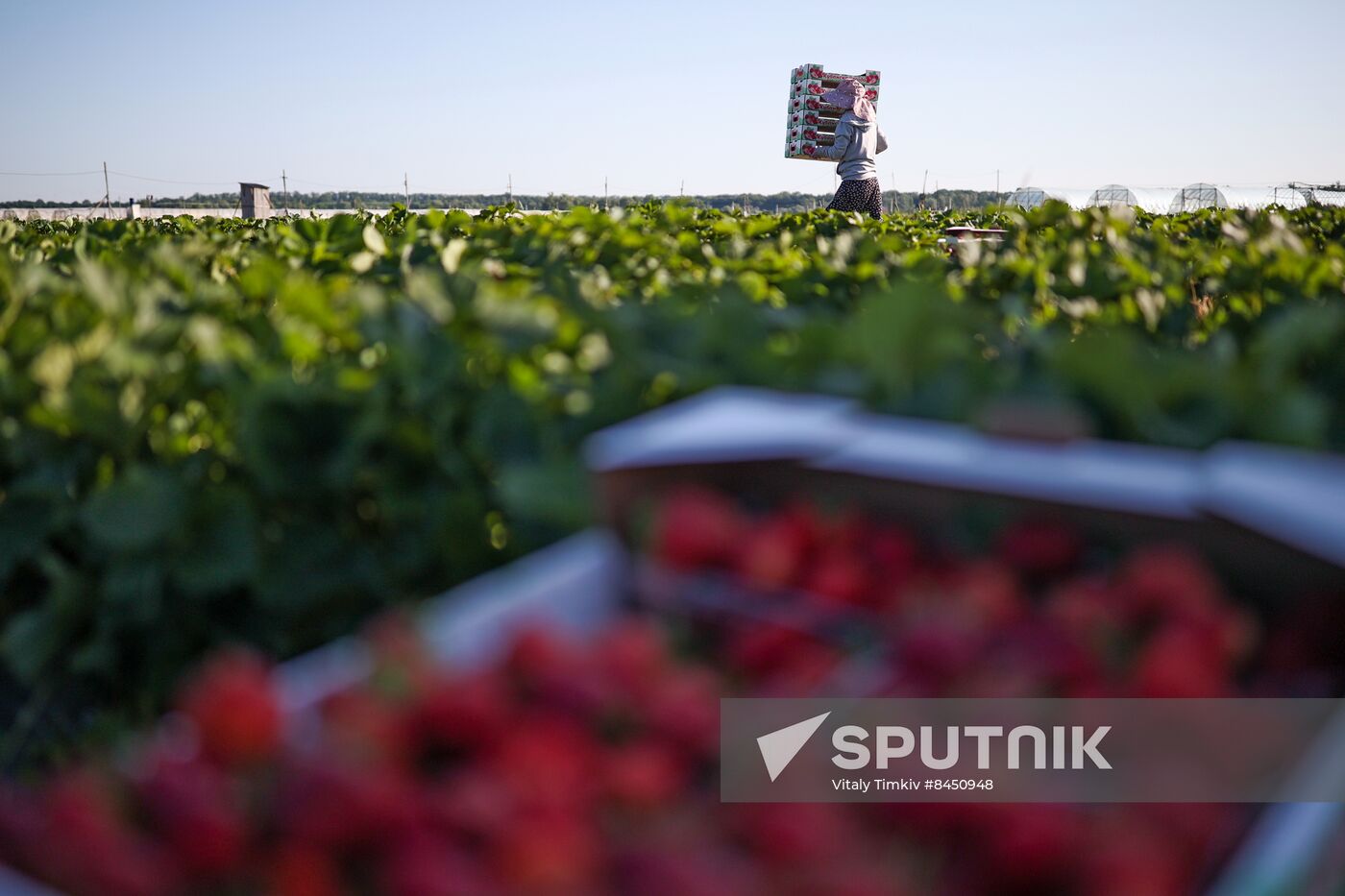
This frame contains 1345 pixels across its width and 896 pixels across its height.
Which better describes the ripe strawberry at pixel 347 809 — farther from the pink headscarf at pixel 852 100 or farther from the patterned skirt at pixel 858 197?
the pink headscarf at pixel 852 100

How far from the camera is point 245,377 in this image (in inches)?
97.3

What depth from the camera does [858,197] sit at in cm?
1556

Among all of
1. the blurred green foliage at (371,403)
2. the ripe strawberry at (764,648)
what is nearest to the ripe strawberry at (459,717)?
the ripe strawberry at (764,648)

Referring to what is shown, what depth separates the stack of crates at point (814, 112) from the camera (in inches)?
812

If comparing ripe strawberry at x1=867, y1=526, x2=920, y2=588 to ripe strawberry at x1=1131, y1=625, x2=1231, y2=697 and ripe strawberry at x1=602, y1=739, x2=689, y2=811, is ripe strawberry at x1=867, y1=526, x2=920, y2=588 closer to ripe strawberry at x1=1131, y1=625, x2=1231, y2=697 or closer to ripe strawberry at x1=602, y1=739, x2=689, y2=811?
ripe strawberry at x1=1131, y1=625, x2=1231, y2=697

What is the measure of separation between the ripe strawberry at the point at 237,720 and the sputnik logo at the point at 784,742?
1.45ft

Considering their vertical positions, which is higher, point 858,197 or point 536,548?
A: point 858,197

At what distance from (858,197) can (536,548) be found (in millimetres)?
14406

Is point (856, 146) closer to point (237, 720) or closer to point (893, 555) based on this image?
point (893, 555)

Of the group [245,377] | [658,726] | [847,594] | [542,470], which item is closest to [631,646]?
[658,726]

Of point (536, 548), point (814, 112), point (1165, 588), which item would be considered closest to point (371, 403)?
point (536, 548)

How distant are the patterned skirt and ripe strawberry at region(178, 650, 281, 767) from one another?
15.0 meters

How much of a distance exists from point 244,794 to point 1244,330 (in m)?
2.90

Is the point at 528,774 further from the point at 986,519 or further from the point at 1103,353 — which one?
the point at 1103,353
